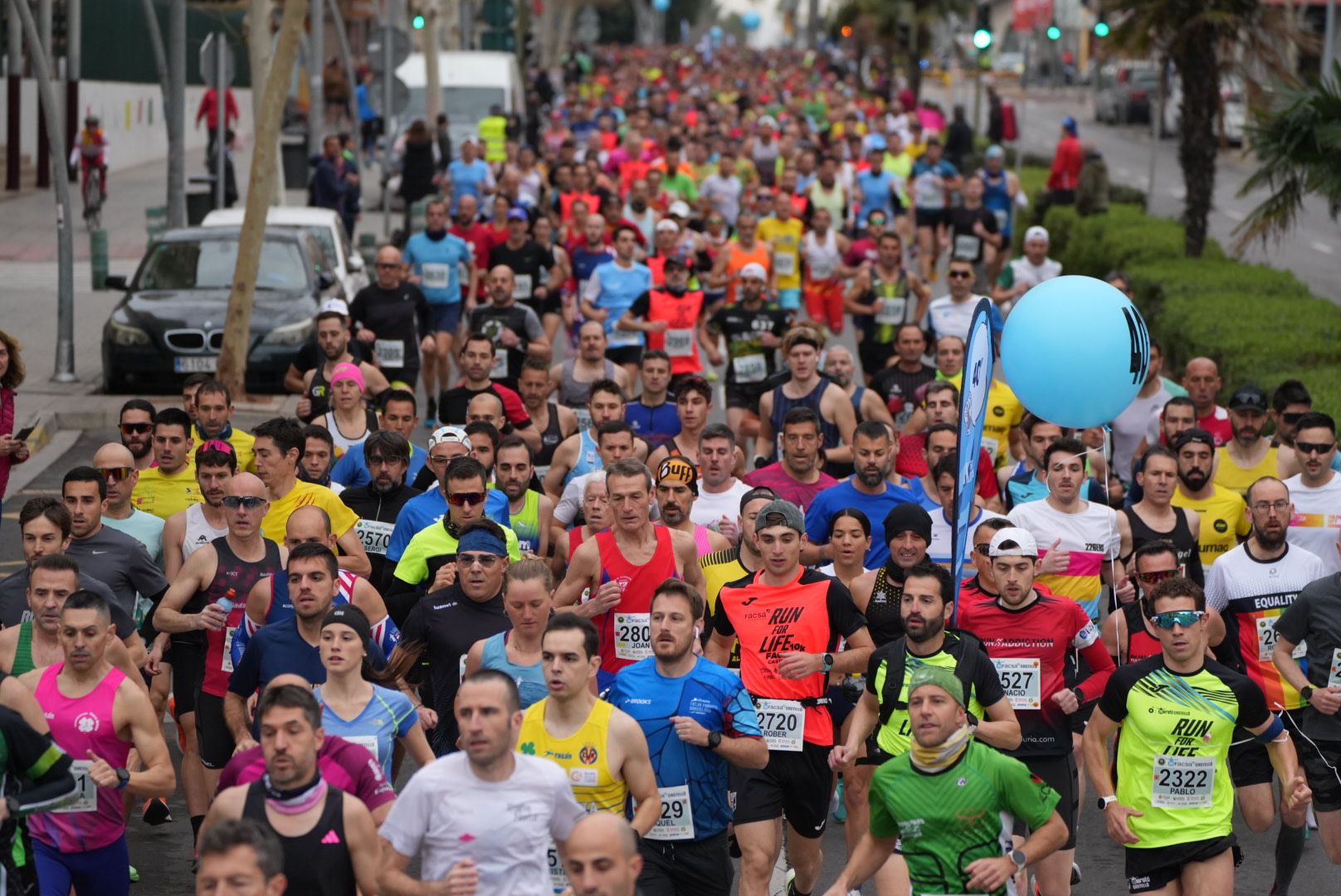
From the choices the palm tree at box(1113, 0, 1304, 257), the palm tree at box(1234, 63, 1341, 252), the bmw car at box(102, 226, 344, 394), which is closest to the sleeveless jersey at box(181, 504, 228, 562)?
the bmw car at box(102, 226, 344, 394)

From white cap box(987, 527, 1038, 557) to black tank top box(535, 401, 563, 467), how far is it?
4465mm

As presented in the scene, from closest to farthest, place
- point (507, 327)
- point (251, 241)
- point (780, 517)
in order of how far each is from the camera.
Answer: point (780, 517) < point (507, 327) < point (251, 241)

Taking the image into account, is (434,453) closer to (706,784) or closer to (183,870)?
(183,870)

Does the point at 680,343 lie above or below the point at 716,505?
above

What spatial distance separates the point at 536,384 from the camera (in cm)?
1284

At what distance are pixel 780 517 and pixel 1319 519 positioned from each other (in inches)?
135

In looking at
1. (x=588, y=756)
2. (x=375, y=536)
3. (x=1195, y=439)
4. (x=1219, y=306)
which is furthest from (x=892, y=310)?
(x=588, y=756)

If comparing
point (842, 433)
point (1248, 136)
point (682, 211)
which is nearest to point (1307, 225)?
point (682, 211)

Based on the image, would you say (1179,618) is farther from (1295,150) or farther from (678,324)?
(1295,150)

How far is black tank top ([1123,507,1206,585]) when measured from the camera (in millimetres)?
10133

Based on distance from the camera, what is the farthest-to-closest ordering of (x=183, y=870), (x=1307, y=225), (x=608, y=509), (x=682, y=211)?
1. (x=1307, y=225)
2. (x=682, y=211)
3. (x=608, y=509)
4. (x=183, y=870)

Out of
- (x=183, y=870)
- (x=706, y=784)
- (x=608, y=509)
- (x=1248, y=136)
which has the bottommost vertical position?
(x=183, y=870)

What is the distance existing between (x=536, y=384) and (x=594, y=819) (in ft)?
23.6

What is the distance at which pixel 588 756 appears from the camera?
22.7 feet
